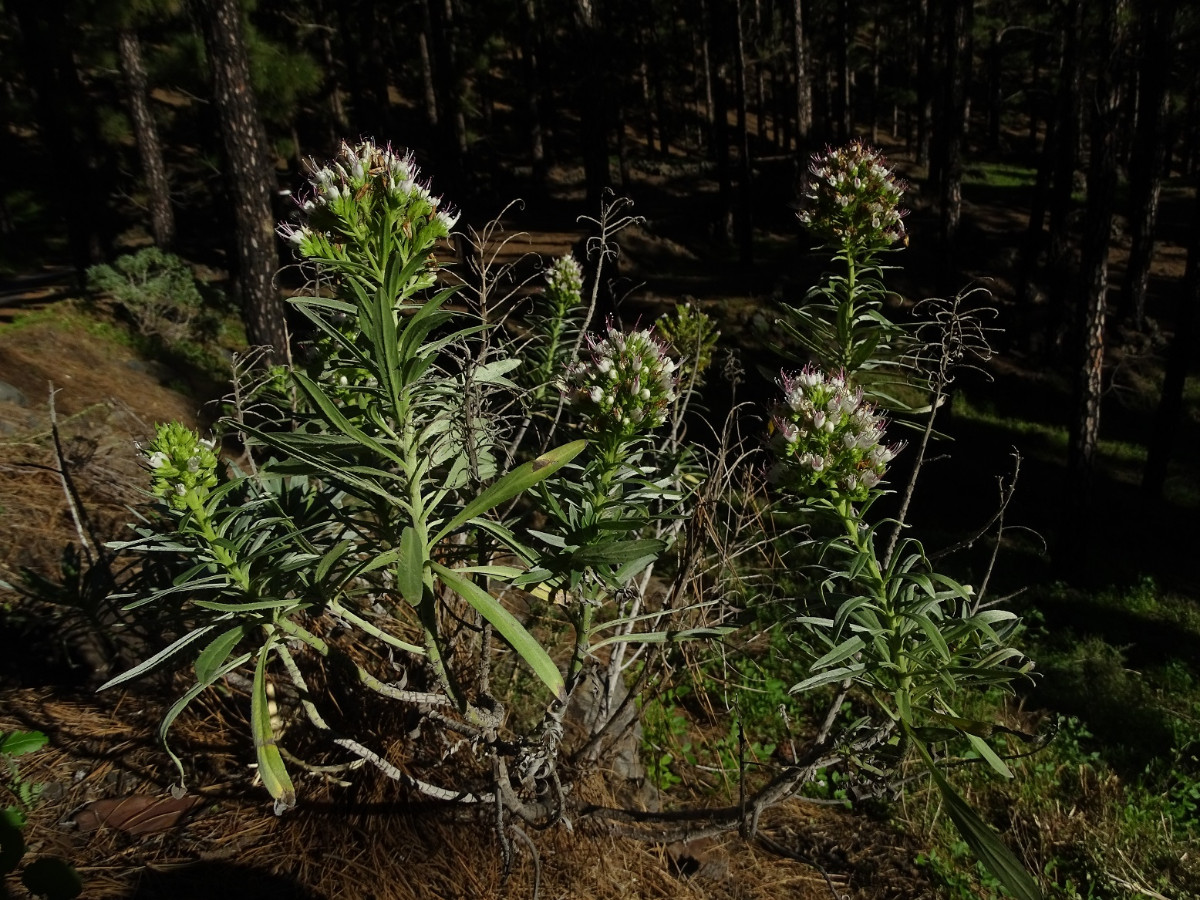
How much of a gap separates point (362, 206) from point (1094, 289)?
28.6ft

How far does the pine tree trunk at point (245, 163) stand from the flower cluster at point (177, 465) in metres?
4.59

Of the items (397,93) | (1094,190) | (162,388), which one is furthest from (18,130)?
(1094,190)

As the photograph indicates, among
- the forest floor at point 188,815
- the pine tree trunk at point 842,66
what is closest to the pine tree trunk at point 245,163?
the forest floor at point 188,815

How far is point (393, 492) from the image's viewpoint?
6.93 feet

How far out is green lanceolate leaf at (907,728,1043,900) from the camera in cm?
152

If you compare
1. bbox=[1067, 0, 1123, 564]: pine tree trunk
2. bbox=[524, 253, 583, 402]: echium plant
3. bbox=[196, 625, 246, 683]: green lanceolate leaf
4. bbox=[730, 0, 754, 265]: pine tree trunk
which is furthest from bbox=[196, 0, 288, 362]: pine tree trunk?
bbox=[730, 0, 754, 265]: pine tree trunk

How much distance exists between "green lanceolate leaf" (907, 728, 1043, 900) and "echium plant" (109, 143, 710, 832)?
80 centimetres

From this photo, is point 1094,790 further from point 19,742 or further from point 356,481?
point 19,742

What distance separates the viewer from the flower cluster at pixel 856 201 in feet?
8.61

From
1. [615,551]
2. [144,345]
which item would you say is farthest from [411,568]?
[144,345]

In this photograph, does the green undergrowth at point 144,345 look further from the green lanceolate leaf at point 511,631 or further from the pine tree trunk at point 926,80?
the pine tree trunk at point 926,80

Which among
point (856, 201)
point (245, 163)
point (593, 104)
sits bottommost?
point (856, 201)

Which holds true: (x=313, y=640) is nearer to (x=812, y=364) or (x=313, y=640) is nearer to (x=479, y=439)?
(x=479, y=439)

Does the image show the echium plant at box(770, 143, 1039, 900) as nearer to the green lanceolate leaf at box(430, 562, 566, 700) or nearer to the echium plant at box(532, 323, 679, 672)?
the echium plant at box(532, 323, 679, 672)
